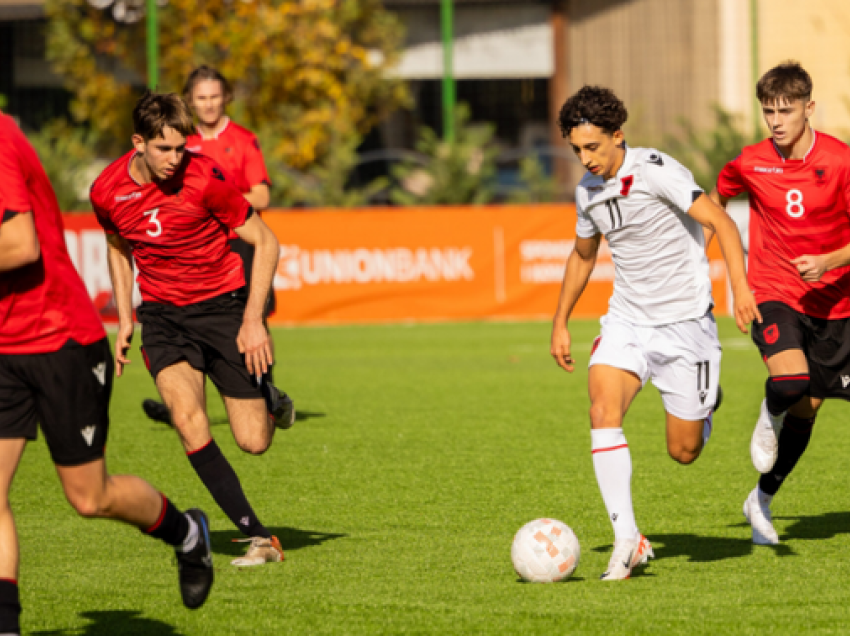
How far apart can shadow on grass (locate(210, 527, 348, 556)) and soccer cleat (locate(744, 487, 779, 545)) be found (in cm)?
198

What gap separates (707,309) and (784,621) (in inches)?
65.4

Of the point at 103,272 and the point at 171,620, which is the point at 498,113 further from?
the point at 171,620

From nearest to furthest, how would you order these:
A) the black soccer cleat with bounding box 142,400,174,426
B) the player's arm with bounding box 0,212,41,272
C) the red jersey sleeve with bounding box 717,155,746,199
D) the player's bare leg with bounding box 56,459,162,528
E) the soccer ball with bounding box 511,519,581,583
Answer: the player's arm with bounding box 0,212,41,272
the player's bare leg with bounding box 56,459,162,528
the soccer ball with bounding box 511,519,581,583
the red jersey sleeve with bounding box 717,155,746,199
the black soccer cleat with bounding box 142,400,174,426

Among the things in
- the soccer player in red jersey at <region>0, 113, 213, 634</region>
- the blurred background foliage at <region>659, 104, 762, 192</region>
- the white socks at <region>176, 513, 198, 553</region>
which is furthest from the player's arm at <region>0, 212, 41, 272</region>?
the blurred background foliage at <region>659, 104, 762, 192</region>

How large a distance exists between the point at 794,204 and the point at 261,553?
9.85 ft

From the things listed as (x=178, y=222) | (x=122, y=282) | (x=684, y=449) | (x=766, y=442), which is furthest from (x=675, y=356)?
(x=122, y=282)

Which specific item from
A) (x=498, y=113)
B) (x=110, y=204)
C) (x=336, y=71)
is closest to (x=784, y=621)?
(x=110, y=204)

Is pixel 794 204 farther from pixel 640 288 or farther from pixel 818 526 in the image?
pixel 818 526

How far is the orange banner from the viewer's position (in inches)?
803

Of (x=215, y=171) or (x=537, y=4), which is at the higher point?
(x=537, y=4)

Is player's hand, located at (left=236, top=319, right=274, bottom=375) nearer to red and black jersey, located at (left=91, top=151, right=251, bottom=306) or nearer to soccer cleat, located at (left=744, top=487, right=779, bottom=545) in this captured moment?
red and black jersey, located at (left=91, top=151, right=251, bottom=306)

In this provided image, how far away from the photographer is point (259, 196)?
900 cm

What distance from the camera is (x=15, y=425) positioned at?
439 cm

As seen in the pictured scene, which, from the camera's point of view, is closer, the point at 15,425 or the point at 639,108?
the point at 15,425
